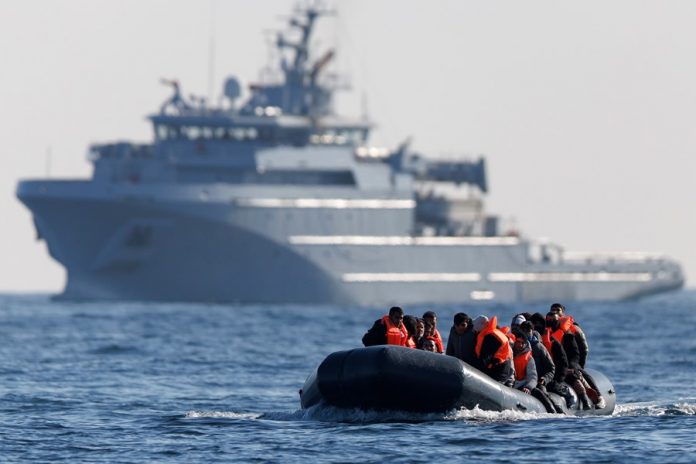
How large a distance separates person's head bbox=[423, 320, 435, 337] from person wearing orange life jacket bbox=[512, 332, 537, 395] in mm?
1334

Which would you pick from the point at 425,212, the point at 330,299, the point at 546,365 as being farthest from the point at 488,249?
the point at 546,365

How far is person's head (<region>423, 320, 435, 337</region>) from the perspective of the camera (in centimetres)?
3294

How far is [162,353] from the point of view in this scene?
5456 centimetres

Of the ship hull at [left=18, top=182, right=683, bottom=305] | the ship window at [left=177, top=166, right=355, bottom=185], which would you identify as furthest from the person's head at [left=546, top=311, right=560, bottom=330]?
the ship window at [left=177, top=166, right=355, bottom=185]

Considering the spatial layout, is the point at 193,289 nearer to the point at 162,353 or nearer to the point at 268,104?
the point at 268,104

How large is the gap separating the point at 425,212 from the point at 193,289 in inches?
627

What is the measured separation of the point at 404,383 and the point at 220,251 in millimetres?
64140

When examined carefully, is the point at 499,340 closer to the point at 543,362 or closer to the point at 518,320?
the point at 518,320

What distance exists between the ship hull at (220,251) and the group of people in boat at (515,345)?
59.3m

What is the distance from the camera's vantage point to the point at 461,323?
3219 cm

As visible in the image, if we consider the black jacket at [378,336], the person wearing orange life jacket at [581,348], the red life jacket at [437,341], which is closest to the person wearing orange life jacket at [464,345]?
the red life jacket at [437,341]

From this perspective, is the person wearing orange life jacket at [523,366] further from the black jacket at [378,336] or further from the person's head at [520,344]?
the black jacket at [378,336]

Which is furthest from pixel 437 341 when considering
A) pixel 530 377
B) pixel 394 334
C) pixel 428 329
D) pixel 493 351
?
pixel 530 377

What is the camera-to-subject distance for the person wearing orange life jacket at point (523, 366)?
3294 cm
